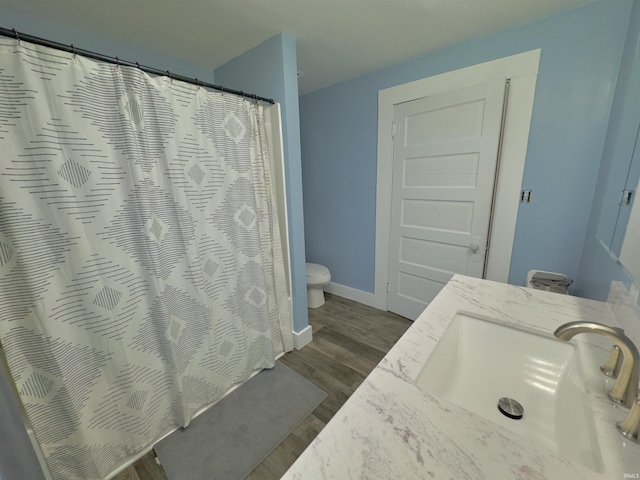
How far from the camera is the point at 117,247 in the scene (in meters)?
1.04

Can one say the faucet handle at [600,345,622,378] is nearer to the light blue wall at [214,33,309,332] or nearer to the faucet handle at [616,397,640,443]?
the faucet handle at [616,397,640,443]

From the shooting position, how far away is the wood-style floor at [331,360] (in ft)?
3.84

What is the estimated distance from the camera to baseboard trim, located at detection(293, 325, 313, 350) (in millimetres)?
1934

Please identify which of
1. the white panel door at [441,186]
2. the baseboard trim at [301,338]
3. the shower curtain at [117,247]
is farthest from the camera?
the baseboard trim at [301,338]

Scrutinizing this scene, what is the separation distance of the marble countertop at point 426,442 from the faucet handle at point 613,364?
19mm

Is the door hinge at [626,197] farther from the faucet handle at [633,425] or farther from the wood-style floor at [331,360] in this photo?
the wood-style floor at [331,360]

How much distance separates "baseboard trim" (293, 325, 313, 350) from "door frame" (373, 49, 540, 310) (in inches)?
56.8

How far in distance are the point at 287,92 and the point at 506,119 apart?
143 cm

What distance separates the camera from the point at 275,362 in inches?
71.1

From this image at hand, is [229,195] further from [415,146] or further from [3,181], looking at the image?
[415,146]

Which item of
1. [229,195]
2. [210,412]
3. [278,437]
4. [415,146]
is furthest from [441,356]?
[415,146]

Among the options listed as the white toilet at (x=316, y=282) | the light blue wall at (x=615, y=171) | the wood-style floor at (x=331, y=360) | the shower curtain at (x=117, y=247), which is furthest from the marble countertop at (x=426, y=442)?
the white toilet at (x=316, y=282)

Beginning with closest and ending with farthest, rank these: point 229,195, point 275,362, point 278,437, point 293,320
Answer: point 278,437, point 229,195, point 275,362, point 293,320

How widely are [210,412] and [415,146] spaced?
2.32m
